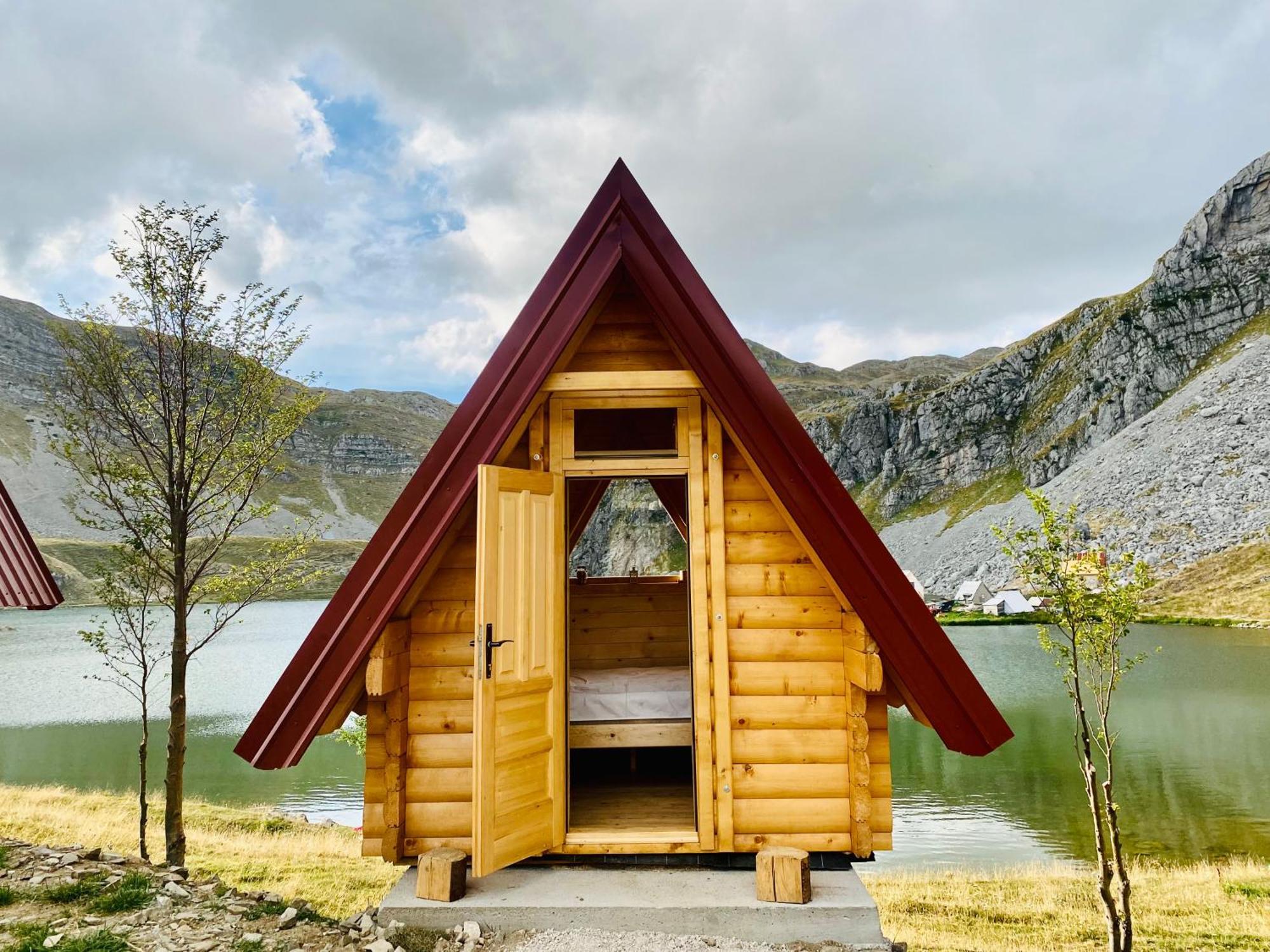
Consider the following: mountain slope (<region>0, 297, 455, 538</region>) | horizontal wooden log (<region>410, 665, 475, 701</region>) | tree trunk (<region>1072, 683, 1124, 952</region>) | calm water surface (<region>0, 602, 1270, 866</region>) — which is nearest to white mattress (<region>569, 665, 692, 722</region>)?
horizontal wooden log (<region>410, 665, 475, 701</region>)

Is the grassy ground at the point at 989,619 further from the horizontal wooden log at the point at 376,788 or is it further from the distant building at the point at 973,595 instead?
the horizontal wooden log at the point at 376,788

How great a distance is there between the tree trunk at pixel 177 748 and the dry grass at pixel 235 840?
68 cm

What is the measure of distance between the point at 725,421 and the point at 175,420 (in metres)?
6.00

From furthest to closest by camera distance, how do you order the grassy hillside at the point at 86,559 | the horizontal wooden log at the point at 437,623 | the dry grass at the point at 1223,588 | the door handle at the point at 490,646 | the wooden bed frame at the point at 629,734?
1. the grassy hillside at the point at 86,559
2. the dry grass at the point at 1223,588
3. the wooden bed frame at the point at 629,734
4. the horizontal wooden log at the point at 437,623
5. the door handle at the point at 490,646

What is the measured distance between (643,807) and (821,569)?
2.18 metres

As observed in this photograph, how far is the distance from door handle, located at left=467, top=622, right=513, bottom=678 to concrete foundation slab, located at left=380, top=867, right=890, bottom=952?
1303mm

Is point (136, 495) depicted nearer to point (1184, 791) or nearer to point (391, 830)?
point (391, 830)

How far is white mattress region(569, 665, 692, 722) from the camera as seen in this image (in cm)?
510

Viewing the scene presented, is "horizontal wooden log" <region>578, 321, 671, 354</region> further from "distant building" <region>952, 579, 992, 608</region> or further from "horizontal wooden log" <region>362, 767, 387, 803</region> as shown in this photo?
"distant building" <region>952, 579, 992, 608</region>

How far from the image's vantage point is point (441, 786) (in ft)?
13.8

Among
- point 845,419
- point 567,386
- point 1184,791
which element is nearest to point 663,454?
point 567,386

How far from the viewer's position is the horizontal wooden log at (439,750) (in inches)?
166

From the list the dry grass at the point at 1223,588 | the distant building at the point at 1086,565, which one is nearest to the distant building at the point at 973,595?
the dry grass at the point at 1223,588

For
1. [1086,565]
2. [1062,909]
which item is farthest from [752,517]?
[1062,909]
